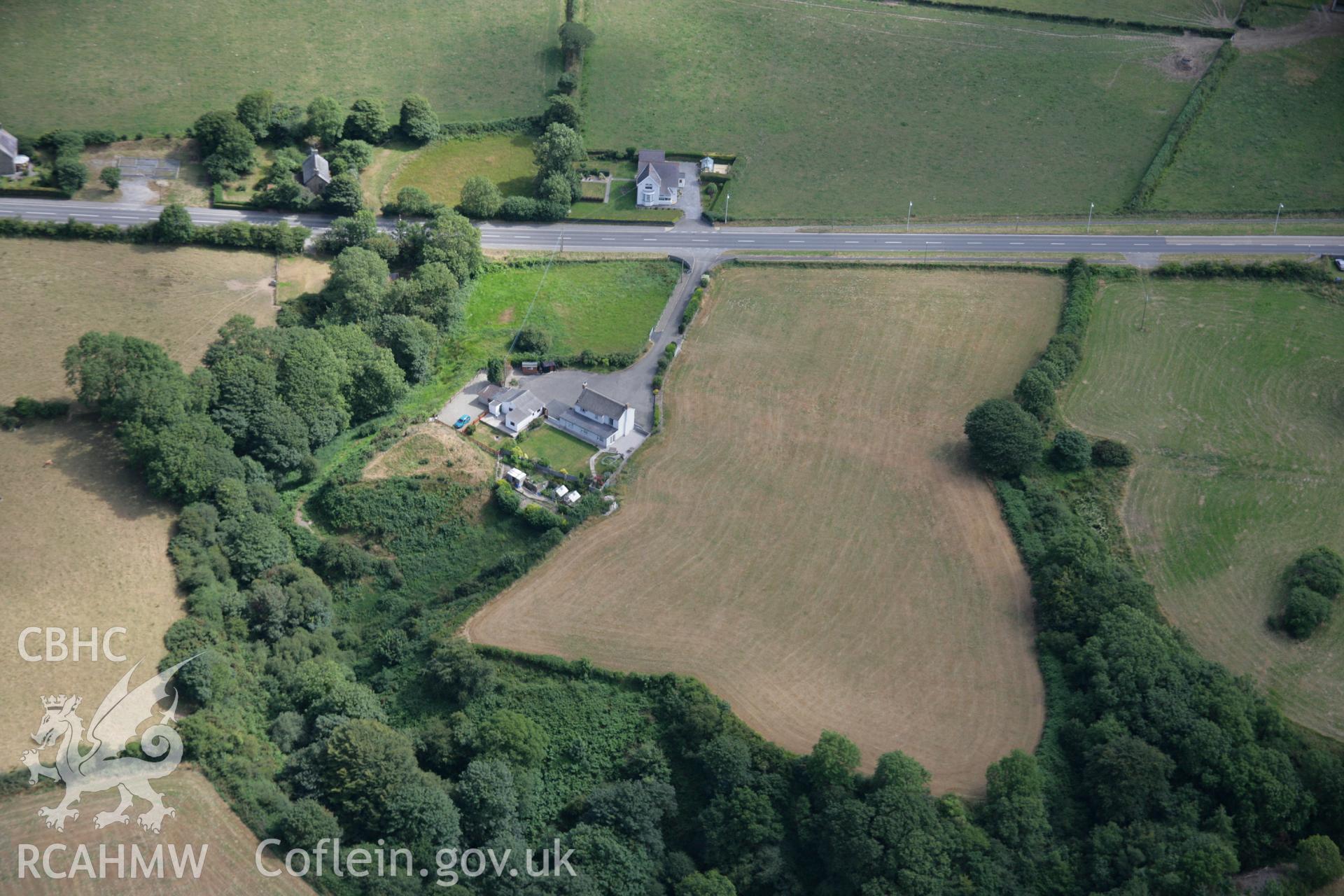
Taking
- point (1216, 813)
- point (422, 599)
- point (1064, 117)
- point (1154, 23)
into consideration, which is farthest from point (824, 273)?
point (1154, 23)

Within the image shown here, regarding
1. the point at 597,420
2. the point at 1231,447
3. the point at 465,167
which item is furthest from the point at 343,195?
the point at 1231,447

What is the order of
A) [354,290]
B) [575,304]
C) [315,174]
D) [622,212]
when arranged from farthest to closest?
[622,212] < [315,174] < [575,304] < [354,290]

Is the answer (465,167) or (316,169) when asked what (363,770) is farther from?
(465,167)

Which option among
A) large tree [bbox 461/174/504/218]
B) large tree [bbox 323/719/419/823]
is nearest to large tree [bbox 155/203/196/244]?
large tree [bbox 461/174/504/218]

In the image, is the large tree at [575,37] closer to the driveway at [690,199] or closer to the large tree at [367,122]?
the driveway at [690,199]

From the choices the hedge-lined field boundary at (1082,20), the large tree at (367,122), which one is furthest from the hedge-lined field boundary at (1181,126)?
the large tree at (367,122)

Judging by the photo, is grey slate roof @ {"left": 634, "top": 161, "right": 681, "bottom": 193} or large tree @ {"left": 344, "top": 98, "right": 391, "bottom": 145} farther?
large tree @ {"left": 344, "top": 98, "right": 391, "bottom": 145}

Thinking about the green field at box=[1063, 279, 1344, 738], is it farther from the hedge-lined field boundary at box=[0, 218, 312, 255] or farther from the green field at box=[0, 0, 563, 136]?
the hedge-lined field boundary at box=[0, 218, 312, 255]
